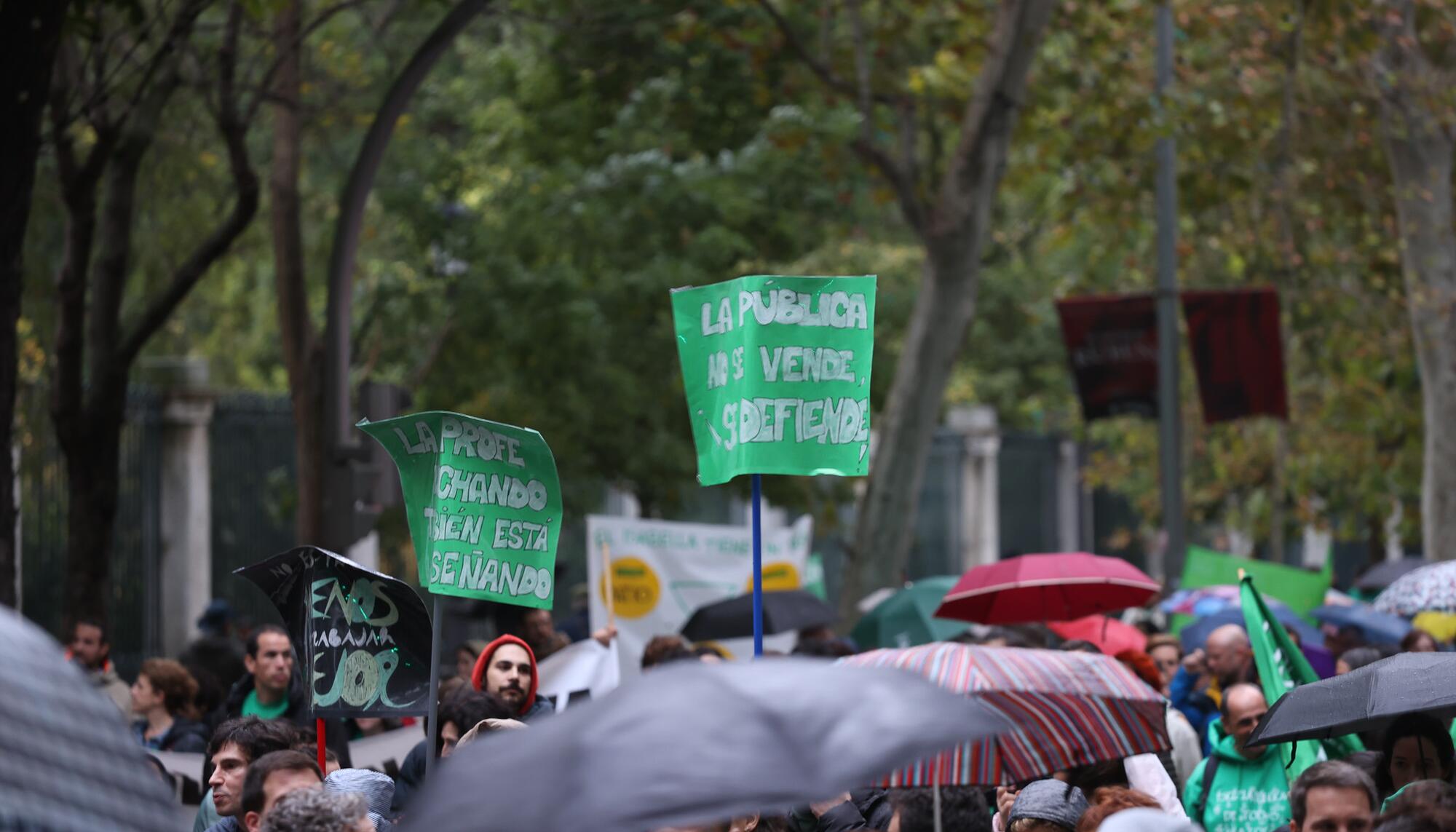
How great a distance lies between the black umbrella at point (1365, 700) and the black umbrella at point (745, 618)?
619 cm

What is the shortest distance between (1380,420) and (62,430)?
14.2 meters

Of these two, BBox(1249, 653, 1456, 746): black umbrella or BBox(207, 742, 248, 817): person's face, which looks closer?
BBox(1249, 653, 1456, 746): black umbrella

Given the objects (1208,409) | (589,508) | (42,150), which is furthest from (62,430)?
(1208,409)

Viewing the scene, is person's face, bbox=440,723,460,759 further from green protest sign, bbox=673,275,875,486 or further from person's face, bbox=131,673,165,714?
person's face, bbox=131,673,165,714

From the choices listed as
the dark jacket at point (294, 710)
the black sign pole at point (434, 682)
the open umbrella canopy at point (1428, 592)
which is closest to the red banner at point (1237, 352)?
the open umbrella canopy at point (1428, 592)

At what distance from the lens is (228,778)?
226 inches

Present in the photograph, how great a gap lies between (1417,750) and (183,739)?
5.05m

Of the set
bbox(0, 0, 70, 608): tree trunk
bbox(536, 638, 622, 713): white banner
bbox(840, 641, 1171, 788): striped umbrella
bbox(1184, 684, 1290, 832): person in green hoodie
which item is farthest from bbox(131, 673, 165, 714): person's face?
bbox(1184, 684, 1290, 832): person in green hoodie

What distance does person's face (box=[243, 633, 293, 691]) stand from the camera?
812 centimetres

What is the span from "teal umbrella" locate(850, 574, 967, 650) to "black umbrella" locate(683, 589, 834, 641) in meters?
1.16

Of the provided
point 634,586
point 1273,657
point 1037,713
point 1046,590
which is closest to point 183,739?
point 1037,713

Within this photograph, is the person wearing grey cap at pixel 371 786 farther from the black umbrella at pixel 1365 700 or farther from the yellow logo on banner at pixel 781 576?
the yellow logo on banner at pixel 781 576

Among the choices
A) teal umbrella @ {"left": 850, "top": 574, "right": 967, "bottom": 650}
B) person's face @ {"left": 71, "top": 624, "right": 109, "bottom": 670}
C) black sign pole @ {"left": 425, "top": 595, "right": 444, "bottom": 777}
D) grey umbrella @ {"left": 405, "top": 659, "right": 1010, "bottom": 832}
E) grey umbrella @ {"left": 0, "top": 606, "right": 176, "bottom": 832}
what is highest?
grey umbrella @ {"left": 0, "top": 606, "right": 176, "bottom": 832}

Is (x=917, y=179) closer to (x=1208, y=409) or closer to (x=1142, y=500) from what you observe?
(x=1208, y=409)
